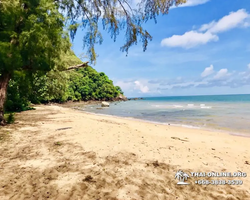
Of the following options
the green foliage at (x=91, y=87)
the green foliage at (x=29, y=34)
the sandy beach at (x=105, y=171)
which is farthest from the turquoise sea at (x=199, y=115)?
the green foliage at (x=91, y=87)

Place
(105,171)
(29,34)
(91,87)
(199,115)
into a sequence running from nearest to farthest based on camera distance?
(105,171)
(29,34)
(199,115)
(91,87)

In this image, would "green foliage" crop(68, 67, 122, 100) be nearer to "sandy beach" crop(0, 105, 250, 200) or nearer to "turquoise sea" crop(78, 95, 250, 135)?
"turquoise sea" crop(78, 95, 250, 135)

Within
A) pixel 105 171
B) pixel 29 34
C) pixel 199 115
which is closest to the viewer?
pixel 105 171

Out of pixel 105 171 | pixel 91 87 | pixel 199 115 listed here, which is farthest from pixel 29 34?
pixel 91 87

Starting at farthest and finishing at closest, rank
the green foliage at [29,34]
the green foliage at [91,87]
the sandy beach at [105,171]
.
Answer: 1. the green foliage at [91,87]
2. the green foliage at [29,34]
3. the sandy beach at [105,171]

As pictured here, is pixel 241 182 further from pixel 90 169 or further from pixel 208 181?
pixel 90 169

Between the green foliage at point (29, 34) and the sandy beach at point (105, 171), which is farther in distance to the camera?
the green foliage at point (29, 34)

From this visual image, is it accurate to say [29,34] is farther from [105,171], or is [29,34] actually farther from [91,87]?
[91,87]

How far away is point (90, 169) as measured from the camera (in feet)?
13.2

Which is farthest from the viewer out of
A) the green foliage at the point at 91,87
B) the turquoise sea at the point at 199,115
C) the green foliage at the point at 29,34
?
the green foliage at the point at 91,87

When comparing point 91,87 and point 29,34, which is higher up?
point 91,87

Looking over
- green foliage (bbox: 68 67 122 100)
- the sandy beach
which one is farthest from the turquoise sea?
green foliage (bbox: 68 67 122 100)

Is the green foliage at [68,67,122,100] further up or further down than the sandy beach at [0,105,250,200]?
further up

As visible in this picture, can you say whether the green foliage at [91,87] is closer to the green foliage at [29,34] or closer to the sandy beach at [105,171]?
the green foliage at [29,34]
